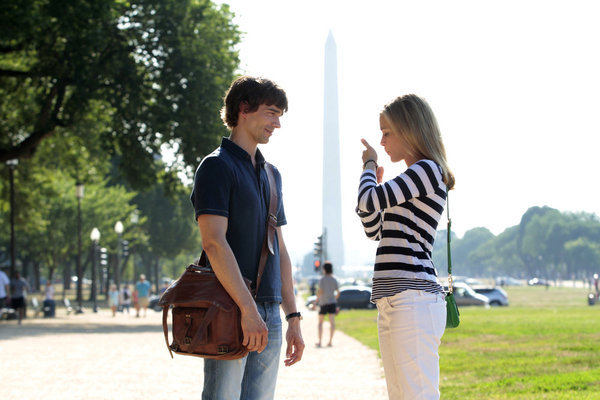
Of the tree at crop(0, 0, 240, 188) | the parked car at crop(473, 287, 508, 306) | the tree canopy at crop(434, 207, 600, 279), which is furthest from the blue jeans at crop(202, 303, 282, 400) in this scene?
the tree canopy at crop(434, 207, 600, 279)

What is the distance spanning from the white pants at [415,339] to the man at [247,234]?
0.45 m

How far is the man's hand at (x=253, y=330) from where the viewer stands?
360cm

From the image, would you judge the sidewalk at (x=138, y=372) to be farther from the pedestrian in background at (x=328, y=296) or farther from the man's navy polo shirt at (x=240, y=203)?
the man's navy polo shirt at (x=240, y=203)

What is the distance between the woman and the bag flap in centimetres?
76

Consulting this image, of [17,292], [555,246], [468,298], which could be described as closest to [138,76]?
[17,292]

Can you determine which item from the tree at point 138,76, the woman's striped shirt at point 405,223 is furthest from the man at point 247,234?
the tree at point 138,76

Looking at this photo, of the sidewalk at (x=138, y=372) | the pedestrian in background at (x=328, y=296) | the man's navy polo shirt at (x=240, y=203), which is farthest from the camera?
the pedestrian in background at (x=328, y=296)

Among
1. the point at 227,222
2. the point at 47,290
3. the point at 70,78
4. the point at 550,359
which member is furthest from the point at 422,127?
the point at 47,290

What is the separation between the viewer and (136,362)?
542 inches

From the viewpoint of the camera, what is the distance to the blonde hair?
4105 mm

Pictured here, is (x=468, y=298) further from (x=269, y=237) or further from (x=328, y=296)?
(x=269, y=237)

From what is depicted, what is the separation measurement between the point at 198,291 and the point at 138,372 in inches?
348

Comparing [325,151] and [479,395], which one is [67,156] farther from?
[325,151]

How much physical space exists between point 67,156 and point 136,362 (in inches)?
933
